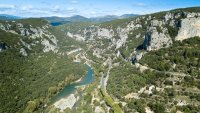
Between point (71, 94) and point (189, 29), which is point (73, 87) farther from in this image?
point (189, 29)

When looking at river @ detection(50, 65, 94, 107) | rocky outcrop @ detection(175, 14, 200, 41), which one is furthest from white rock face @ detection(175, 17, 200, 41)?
river @ detection(50, 65, 94, 107)

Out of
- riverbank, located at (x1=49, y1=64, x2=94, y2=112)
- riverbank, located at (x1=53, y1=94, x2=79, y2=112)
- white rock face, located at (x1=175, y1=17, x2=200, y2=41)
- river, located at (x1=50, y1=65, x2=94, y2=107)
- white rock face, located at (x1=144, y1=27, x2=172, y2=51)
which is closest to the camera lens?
riverbank, located at (x1=53, y1=94, x2=79, y2=112)

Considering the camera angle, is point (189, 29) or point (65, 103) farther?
point (189, 29)

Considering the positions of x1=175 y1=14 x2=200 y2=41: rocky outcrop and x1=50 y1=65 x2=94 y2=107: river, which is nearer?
x1=50 y1=65 x2=94 y2=107: river

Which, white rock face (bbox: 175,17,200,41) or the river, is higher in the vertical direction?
white rock face (bbox: 175,17,200,41)

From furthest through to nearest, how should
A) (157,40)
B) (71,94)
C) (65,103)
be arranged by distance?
(157,40)
(71,94)
(65,103)

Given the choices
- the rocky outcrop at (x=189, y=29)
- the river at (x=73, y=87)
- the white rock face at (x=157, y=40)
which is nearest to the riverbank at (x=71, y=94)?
the river at (x=73, y=87)

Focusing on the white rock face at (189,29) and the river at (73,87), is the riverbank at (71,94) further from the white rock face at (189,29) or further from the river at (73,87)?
the white rock face at (189,29)

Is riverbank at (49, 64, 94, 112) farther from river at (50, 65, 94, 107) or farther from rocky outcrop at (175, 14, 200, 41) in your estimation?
rocky outcrop at (175, 14, 200, 41)

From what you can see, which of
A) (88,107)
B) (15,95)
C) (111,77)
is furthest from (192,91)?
(15,95)

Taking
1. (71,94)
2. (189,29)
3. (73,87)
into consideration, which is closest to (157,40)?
(189,29)
